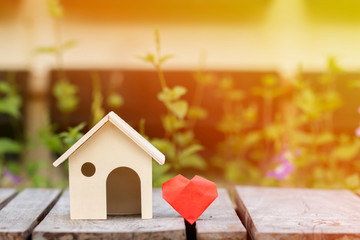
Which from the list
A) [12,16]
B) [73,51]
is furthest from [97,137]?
[12,16]

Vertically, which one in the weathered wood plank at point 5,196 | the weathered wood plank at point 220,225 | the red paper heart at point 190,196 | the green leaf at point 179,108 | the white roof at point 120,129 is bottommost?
the weathered wood plank at point 220,225

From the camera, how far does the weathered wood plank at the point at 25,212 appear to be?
3.44ft

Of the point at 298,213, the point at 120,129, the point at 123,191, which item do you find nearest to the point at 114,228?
the point at 123,191

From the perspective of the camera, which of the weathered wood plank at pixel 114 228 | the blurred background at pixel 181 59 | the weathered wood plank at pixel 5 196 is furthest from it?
the blurred background at pixel 181 59

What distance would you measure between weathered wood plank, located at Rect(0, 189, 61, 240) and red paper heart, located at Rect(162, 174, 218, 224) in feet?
1.13

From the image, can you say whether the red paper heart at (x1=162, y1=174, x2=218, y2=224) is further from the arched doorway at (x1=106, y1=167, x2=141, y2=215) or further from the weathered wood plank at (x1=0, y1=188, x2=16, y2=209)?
the weathered wood plank at (x1=0, y1=188, x2=16, y2=209)

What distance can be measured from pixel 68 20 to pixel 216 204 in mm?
2482

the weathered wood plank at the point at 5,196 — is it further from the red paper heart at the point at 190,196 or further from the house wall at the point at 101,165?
the red paper heart at the point at 190,196

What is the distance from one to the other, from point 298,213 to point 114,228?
49cm

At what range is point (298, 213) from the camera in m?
1.21

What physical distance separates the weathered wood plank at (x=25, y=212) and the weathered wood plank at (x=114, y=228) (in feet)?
0.12

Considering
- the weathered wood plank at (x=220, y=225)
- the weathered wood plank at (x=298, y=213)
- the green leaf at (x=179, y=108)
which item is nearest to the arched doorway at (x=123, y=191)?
the weathered wood plank at (x=220, y=225)

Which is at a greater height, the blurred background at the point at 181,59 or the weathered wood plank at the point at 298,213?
the blurred background at the point at 181,59

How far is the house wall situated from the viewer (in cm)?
112
